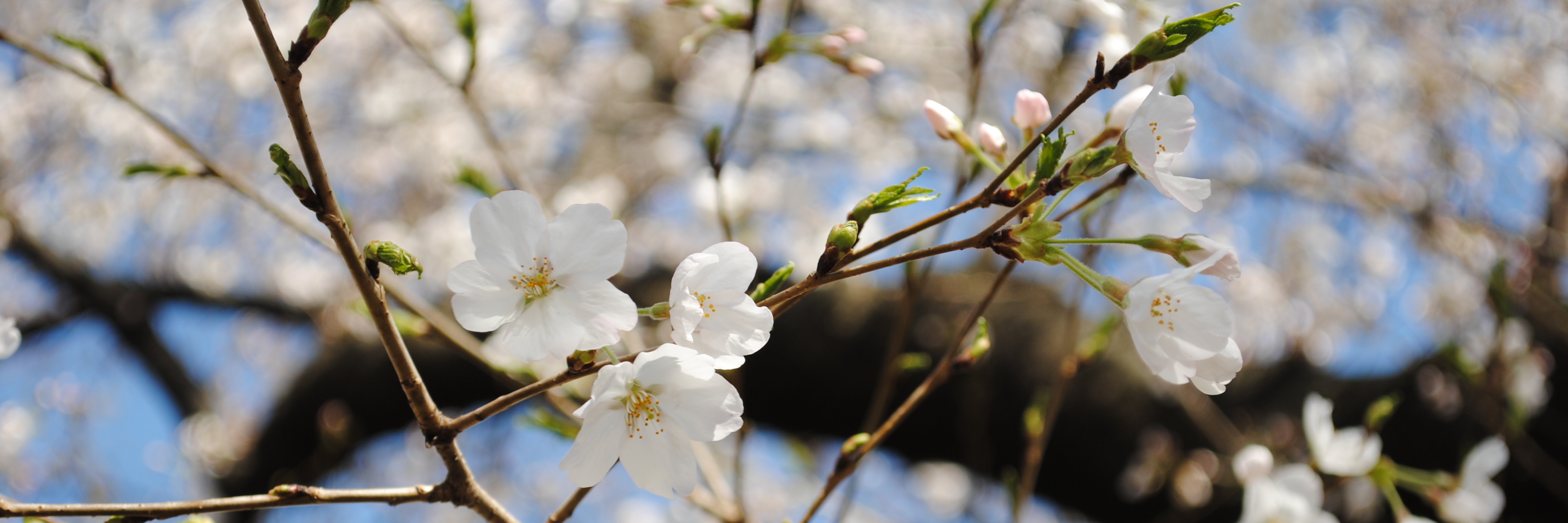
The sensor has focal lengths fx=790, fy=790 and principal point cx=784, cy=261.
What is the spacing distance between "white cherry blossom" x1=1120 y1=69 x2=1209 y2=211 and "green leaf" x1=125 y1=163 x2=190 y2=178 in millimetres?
1002

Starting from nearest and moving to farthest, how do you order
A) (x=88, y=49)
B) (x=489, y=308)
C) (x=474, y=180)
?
(x=489, y=308), (x=88, y=49), (x=474, y=180)

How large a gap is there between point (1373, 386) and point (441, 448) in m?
2.43

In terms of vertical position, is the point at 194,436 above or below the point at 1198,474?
above

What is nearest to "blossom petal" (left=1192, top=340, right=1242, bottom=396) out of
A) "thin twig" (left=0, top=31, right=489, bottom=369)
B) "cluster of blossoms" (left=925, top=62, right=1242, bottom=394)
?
"cluster of blossoms" (left=925, top=62, right=1242, bottom=394)

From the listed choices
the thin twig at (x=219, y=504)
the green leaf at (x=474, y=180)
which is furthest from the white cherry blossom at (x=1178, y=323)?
the green leaf at (x=474, y=180)

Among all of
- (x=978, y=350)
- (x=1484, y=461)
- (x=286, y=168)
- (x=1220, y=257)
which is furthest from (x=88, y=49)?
(x=1484, y=461)

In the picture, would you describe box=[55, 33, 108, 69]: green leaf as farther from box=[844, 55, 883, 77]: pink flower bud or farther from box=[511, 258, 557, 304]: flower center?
box=[844, 55, 883, 77]: pink flower bud

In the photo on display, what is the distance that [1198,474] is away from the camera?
2.38 metres

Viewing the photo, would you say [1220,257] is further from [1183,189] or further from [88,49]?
[88,49]

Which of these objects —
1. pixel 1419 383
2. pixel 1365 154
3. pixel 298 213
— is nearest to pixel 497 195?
pixel 1419 383

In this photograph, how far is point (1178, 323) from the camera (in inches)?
23.4

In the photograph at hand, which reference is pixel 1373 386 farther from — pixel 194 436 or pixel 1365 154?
pixel 194 436

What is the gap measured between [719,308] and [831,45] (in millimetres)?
637

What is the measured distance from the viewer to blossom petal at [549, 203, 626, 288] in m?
0.59
